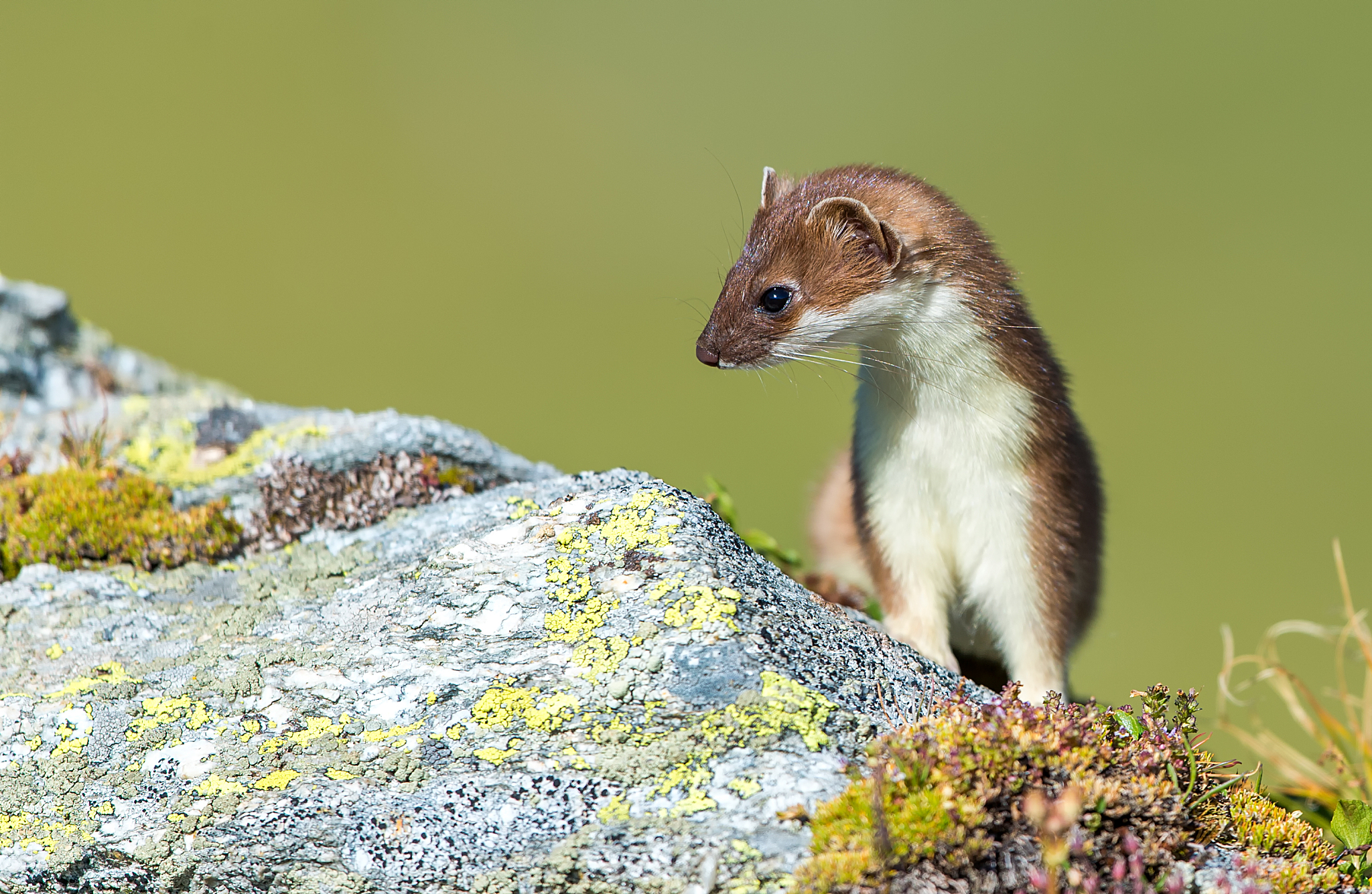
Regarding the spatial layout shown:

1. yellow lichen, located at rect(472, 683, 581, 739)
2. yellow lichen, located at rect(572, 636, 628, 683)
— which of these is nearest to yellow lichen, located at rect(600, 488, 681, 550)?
yellow lichen, located at rect(572, 636, 628, 683)

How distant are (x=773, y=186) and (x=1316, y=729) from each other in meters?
4.29

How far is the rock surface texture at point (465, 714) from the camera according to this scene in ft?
10.9

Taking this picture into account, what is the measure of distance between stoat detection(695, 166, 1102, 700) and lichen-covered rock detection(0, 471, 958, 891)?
4.25 ft

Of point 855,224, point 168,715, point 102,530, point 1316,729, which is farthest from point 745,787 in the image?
point 1316,729

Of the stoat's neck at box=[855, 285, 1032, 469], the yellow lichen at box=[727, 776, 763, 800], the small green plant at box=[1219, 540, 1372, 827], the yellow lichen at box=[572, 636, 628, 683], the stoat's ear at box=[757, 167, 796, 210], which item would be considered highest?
the stoat's ear at box=[757, 167, 796, 210]

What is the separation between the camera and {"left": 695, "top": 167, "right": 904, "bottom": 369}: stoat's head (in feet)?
16.8

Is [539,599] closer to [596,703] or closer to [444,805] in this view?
[596,703]

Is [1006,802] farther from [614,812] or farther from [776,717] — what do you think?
[614,812]

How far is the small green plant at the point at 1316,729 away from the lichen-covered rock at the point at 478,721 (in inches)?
110

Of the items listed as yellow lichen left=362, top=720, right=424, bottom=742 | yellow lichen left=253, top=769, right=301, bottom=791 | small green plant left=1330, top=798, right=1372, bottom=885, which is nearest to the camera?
yellow lichen left=253, top=769, right=301, bottom=791

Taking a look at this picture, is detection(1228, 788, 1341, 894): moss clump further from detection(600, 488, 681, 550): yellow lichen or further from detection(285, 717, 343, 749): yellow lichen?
detection(285, 717, 343, 749): yellow lichen

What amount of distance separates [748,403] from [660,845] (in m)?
20.7

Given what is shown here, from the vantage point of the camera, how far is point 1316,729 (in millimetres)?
5957

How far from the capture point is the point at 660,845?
127 inches
